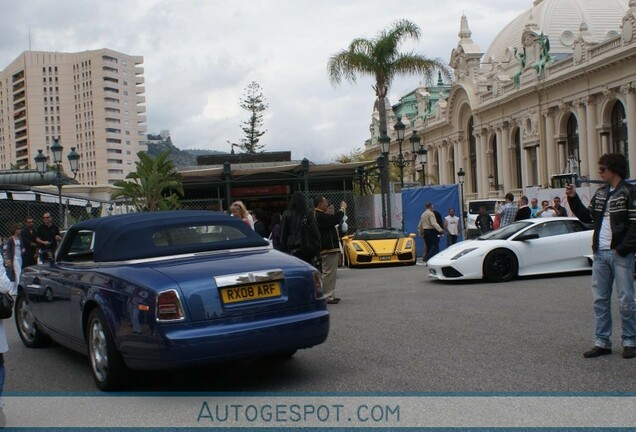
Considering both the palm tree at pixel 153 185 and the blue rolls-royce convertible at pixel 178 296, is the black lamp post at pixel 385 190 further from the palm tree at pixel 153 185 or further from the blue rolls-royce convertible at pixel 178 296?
the blue rolls-royce convertible at pixel 178 296

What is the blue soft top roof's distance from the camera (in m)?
6.68

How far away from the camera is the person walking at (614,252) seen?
6.66m

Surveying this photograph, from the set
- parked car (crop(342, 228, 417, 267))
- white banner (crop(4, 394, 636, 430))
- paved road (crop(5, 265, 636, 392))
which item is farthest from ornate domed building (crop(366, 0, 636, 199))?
white banner (crop(4, 394, 636, 430))

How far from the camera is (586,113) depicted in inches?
1839

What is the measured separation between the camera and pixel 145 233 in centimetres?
684

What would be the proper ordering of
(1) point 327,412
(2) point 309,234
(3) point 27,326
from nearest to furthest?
1. (1) point 327,412
2. (3) point 27,326
3. (2) point 309,234

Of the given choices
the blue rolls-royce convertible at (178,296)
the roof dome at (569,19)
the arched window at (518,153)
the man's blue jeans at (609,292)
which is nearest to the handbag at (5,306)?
the blue rolls-royce convertible at (178,296)

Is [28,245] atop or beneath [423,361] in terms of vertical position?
atop

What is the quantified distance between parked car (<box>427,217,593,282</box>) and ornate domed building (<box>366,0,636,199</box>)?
2968 centimetres

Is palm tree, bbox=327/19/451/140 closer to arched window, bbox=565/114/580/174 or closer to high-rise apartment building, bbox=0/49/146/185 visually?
arched window, bbox=565/114/580/174

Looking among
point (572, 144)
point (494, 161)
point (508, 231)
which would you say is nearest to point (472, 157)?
point (494, 161)

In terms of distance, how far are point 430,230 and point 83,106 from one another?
139 metres

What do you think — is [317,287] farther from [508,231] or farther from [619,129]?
[619,129]

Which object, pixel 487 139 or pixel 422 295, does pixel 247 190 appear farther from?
pixel 487 139
